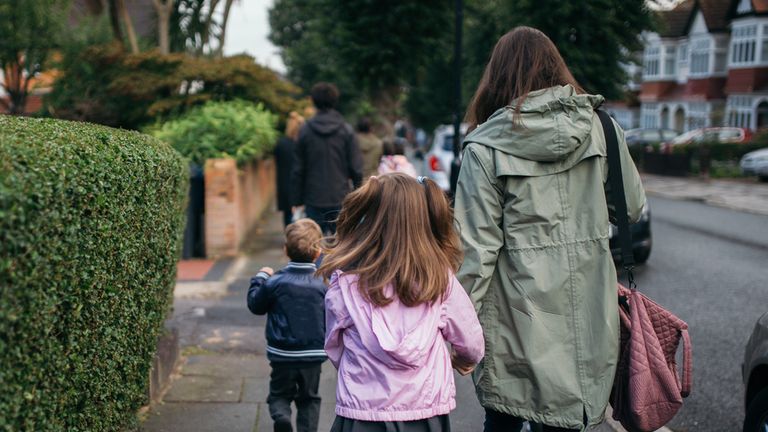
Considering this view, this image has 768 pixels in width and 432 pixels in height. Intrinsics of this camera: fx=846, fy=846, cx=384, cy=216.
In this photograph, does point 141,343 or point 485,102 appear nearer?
point 485,102

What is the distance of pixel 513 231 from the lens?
301cm

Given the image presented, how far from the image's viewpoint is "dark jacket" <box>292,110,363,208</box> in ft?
25.6

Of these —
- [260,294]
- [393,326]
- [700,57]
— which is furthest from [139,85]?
[700,57]

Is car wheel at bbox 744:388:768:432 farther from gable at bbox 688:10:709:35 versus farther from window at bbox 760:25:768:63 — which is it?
gable at bbox 688:10:709:35

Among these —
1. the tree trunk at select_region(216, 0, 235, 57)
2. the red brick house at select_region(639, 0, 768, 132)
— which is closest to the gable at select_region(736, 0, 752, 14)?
the red brick house at select_region(639, 0, 768, 132)

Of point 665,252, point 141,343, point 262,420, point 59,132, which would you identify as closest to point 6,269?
point 59,132

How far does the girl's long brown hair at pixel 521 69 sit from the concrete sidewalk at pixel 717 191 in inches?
605

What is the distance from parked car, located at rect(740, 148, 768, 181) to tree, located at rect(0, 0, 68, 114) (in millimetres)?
18927

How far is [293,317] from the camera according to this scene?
437cm

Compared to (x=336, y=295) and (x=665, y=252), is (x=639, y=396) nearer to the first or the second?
(x=336, y=295)

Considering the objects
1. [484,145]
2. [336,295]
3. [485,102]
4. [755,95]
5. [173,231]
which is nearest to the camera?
[336,295]

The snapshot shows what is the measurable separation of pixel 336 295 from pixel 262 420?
2402 mm

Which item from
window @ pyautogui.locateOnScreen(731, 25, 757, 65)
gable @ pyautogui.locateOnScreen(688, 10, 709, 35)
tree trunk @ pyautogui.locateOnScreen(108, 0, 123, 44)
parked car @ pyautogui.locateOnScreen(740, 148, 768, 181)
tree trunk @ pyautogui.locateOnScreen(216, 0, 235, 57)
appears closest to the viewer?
tree trunk @ pyautogui.locateOnScreen(108, 0, 123, 44)

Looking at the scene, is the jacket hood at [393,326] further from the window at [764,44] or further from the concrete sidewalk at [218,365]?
the window at [764,44]
